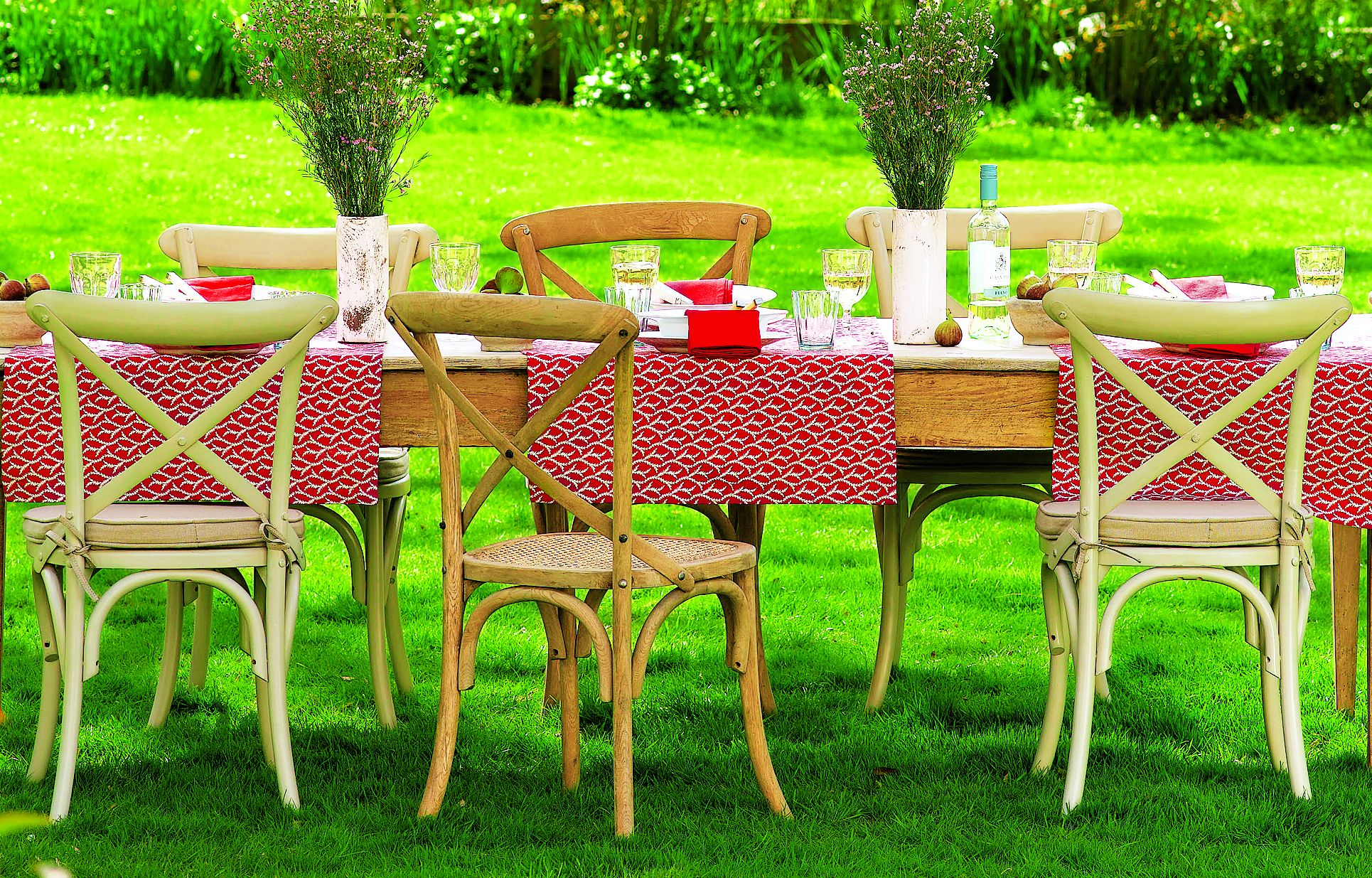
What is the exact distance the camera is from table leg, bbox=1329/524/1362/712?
344cm

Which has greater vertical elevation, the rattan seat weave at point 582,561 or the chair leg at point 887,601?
the rattan seat weave at point 582,561

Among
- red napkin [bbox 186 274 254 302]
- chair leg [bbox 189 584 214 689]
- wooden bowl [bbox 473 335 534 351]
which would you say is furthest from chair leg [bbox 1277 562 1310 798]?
chair leg [bbox 189 584 214 689]

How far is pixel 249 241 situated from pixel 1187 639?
251cm

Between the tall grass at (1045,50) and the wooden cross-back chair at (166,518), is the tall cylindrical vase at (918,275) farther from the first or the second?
the tall grass at (1045,50)

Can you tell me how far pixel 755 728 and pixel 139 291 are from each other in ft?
4.91

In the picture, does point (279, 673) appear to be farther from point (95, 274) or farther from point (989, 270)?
point (989, 270)

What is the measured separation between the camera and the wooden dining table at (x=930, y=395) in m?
3.00

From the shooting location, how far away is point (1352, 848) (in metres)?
2.86

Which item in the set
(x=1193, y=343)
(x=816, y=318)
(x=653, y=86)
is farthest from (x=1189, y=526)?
(x=653, y=86)

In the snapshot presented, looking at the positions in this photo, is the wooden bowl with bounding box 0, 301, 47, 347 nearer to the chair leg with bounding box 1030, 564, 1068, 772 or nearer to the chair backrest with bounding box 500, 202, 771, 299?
the chair backrest with bounding box 500, 202, 771, 299

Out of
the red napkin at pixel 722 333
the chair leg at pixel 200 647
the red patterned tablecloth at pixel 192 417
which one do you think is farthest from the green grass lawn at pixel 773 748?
the red napkin at pixel 722 333

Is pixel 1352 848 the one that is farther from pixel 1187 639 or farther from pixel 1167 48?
pixel 1167 48

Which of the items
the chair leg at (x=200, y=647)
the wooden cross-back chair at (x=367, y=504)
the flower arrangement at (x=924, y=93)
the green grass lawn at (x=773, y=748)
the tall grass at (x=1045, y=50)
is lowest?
the green grass lawn at (x=773, y=748)

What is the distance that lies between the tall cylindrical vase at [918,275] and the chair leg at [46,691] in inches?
65.7
